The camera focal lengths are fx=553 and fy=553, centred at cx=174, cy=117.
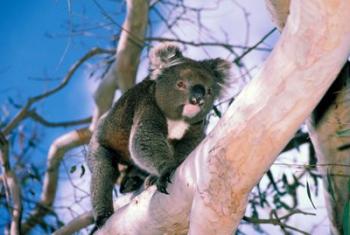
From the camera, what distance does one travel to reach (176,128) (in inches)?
142

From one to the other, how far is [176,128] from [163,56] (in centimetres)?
48

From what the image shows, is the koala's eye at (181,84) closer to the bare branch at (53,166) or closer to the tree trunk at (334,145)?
the tree trunk at (334,145)

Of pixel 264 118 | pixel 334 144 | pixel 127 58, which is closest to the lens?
pixel 264 118

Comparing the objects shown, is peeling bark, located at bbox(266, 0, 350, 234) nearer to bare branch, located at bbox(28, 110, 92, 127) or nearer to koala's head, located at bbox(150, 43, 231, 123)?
koala's head, located at bbox(150, 43, 231, 123)

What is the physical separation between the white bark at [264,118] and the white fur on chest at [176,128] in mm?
1222

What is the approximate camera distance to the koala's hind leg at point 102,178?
131 inches

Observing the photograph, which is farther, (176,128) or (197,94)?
(176,128)

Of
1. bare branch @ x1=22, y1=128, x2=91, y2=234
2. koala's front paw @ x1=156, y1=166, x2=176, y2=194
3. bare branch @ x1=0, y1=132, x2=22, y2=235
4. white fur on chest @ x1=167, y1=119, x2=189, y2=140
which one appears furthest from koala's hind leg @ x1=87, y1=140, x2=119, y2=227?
bare branch @ x1=22, y1=128, x2=91, y2=234

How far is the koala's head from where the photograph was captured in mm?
3480

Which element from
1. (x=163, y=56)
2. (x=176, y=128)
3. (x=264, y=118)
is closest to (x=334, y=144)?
(x=176, y=128)

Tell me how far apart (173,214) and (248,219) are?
1115 millimetres

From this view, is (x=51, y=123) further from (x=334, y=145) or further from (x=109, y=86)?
(x=334, y=145)

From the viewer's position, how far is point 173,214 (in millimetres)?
2402

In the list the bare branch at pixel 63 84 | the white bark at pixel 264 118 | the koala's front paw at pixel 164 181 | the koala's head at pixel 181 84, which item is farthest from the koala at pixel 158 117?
the bare branch at pixel 63 84
